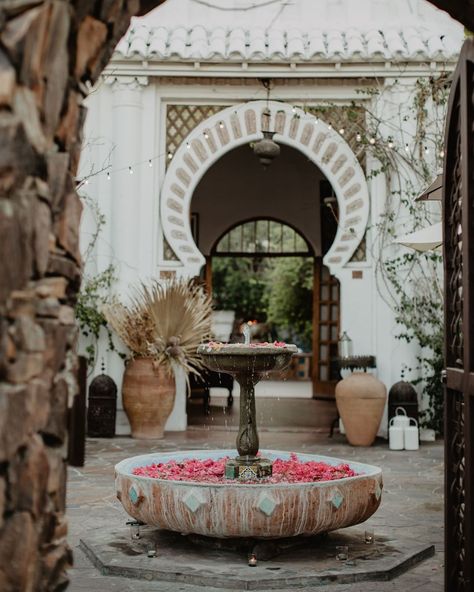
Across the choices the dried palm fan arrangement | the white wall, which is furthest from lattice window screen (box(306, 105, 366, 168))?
the dried palm fan arrangement

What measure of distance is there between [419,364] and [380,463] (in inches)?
73.6

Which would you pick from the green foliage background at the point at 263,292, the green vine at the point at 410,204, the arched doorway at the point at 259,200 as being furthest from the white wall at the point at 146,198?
the green foliage background at the point at 263,292

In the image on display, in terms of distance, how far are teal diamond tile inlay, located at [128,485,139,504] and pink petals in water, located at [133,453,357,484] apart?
0.25 meters

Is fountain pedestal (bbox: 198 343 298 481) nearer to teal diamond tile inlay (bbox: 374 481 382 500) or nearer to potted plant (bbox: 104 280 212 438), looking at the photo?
teal diamond tile inlay (bbox: 374 481 382 500)

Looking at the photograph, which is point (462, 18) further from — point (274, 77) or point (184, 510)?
point (274, 77)

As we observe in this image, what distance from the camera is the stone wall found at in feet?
6.72

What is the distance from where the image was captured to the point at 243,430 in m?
5.49

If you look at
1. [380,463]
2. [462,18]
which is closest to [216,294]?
[380,463]

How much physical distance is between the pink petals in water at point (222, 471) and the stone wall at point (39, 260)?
2.84 m

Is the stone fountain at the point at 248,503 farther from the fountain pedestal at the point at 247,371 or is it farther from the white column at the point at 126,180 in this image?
the white column at the point at 126,180

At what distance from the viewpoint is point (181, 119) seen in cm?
1032

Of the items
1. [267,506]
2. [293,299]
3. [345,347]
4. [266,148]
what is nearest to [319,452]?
[345,347]

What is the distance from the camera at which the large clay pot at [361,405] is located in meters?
9.12

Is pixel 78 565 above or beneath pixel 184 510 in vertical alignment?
beneath
